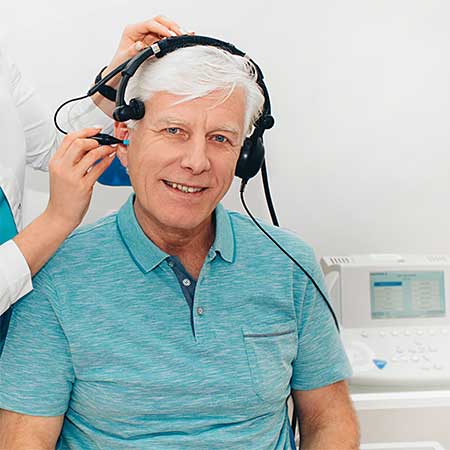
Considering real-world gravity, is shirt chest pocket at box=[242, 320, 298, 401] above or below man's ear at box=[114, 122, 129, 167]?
below

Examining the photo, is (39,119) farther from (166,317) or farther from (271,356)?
(271,356)

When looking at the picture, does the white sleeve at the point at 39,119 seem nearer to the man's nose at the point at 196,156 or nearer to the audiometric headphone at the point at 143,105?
the audiometric headphone at the point at 143,105

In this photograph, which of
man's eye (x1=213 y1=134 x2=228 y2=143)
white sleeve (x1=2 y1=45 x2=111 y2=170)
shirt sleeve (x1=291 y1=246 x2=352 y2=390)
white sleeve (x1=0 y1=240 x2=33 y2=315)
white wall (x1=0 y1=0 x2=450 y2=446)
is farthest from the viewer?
white wall (x1=0 y1=0 x2=450 y2=446)

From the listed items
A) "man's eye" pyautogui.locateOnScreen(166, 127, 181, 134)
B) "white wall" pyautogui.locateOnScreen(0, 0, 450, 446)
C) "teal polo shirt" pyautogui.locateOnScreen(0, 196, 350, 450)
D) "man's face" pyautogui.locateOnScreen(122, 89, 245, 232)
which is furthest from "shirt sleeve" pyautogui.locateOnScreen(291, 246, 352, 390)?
"white wall" pyautogui.locateOnScreen(0, 0, 450, 446)

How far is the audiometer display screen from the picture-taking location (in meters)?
1.89

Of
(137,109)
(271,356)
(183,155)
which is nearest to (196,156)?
(183,155)

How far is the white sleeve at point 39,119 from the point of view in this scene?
4.97 ft

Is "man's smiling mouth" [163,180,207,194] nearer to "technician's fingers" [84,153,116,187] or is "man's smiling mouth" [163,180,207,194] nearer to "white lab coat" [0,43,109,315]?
"technician's fingers" [84,153,116,187]

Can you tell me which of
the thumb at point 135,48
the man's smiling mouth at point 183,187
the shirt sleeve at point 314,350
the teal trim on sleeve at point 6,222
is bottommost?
the shirt sleeve at point 314,350

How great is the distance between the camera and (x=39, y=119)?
5.11 feet

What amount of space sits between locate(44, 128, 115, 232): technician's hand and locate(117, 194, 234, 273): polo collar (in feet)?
0.46

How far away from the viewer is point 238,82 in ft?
→ 4.10

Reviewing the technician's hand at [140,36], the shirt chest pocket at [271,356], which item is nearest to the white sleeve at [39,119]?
the technician's hand at [140,36]

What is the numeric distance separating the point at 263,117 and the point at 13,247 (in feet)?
1.73
